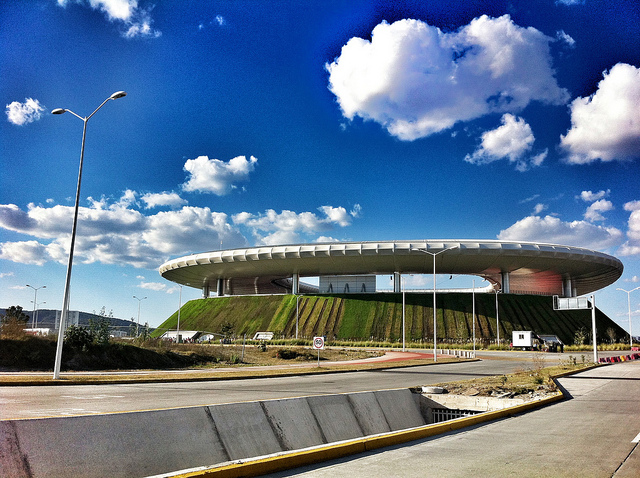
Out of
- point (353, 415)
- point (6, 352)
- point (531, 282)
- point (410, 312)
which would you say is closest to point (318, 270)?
point (410, 312)

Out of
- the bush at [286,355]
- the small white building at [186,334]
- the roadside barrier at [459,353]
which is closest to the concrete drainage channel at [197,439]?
the bush at [286,355]

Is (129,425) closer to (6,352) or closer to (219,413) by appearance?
(219,413)

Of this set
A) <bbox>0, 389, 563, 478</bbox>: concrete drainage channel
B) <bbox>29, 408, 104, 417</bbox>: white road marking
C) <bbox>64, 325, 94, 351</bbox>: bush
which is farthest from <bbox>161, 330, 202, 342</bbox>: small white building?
<bbox>0, 389, 563, 478</bbox>: concrete drainage channel

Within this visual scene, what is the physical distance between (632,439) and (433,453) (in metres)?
4.25

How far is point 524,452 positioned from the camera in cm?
782

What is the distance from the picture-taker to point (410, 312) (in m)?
80.8

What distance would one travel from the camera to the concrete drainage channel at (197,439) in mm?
5379

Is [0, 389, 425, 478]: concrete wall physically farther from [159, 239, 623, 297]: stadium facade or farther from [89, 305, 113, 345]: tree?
[159, 239, 623, 297]: stadium facade

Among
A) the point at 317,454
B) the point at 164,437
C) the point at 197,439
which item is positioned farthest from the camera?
the point at 317,454

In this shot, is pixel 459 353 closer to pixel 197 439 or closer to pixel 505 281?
pixel 505 281

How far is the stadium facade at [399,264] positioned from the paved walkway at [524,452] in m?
57.0

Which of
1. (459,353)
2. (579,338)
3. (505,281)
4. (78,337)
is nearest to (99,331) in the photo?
(78,337)

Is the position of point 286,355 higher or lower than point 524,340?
lower

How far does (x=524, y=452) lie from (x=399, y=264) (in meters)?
77.8
